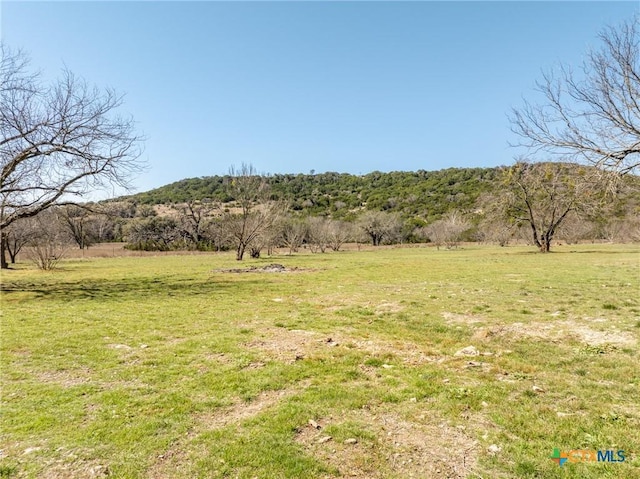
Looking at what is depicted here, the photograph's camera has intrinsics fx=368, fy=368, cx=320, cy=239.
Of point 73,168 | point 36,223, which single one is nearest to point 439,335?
point 73,168

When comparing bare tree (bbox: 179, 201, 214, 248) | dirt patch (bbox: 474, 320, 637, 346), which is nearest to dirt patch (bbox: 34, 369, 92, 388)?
dirt patch (bbox: 474, 320, 637, 346)

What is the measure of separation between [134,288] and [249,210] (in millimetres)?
17241

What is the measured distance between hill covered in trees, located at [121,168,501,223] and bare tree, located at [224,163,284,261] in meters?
42.6

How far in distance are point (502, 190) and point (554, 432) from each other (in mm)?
35669

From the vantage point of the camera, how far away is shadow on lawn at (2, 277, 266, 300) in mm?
13086

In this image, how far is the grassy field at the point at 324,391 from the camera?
3.24 meters

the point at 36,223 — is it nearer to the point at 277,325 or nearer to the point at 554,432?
the point at 277,325

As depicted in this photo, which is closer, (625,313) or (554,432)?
(554,432)

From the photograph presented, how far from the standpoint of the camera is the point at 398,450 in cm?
336

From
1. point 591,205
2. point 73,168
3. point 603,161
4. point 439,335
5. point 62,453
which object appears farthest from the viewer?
point 73,168

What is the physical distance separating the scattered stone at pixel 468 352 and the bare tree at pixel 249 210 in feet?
85.3

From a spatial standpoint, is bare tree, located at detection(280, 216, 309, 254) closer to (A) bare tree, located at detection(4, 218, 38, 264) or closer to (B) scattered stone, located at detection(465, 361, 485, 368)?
(A) bare tree, located at detection(4, 218, 38, 264)

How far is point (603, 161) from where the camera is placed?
26.8ft

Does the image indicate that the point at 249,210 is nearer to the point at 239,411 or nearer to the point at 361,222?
the point at 239,411
